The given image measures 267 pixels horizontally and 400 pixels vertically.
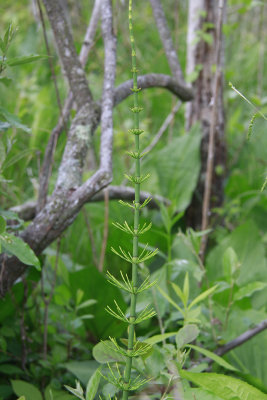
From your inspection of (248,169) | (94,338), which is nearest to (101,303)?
(94,338)

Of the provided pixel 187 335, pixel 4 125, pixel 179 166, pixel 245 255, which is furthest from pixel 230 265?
pixel 179 166

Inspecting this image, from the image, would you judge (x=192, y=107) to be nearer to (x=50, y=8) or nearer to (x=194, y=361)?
(x=50, y=8)

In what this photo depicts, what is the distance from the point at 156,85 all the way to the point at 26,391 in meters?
0.96

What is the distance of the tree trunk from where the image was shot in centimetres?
193

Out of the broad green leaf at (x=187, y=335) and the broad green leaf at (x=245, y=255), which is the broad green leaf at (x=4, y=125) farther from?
the broad green leaf at (x=245, y=255)

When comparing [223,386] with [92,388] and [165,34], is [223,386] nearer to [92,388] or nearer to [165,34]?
[92,388]

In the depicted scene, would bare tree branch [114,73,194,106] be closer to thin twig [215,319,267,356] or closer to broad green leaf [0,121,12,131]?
broad green leaf [0,121,12,131]

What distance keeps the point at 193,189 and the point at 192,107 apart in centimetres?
40

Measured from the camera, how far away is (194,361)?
3.34 ft

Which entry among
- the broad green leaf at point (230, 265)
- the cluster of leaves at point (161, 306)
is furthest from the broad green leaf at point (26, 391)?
the broad green leaf at point (230, 265)

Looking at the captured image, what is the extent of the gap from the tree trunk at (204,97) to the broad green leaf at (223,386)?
1.18 metres

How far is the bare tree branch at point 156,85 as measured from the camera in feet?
4.09

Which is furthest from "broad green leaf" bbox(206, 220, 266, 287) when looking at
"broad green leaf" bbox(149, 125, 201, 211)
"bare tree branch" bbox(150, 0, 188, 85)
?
"bare tree branch" bbox(150, 0, 188, 85)

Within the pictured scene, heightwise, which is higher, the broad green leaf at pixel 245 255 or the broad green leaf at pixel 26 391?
the broad green leaf at pixel 245 255
